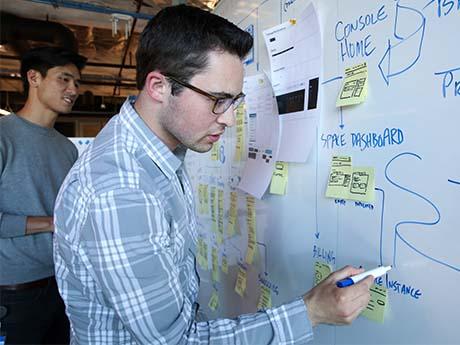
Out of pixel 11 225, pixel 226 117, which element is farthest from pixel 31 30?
pixel 226 117

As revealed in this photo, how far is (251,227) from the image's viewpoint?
3.94 feet

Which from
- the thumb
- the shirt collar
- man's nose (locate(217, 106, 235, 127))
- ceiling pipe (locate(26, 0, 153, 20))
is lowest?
the thumb

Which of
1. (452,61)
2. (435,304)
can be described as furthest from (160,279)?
(452,61)

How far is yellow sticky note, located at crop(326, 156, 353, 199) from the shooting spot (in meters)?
0.75

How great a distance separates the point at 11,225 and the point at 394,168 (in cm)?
134

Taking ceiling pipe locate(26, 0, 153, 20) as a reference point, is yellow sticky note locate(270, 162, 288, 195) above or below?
below

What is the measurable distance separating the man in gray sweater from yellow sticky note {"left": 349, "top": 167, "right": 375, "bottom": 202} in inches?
45.8

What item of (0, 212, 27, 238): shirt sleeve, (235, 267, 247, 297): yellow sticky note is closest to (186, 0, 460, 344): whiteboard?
(235, 267, 247, 297): yellow sticky note

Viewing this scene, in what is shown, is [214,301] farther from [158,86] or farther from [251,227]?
[158,86]

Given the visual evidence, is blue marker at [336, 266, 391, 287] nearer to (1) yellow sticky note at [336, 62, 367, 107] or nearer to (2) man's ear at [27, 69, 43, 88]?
(1) yellow sticky note at [336, 62, 367, 107]

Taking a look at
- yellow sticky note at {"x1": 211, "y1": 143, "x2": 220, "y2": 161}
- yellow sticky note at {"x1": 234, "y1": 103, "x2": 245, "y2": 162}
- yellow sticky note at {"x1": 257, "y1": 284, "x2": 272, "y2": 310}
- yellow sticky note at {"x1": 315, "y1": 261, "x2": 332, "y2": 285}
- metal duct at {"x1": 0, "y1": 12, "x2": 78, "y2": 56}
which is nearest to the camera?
yellow sticky note at {"x1": 315, "y1": 261, "x2": 332, "y2": 285}

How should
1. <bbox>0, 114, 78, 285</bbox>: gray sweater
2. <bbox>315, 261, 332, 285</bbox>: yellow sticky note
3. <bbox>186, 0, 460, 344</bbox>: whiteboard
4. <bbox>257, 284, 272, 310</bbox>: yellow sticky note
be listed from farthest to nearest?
<bbox>0, 114, 78, 285</bbox>: gray sweater, <bbox>257, 284, 272, 310</bbox>: yellow sticky note, <bbox>315, 261, 332, 285</bbox>: yellow sticky note, <bbox>186, 0, 460, 344</bbox>: whiteboard

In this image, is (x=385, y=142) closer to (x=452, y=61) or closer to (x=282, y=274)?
(x=452, y=61)

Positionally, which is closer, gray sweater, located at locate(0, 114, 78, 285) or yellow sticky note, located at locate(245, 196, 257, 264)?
yellow sticky note, located at locate(245, 196, 257, 264)
